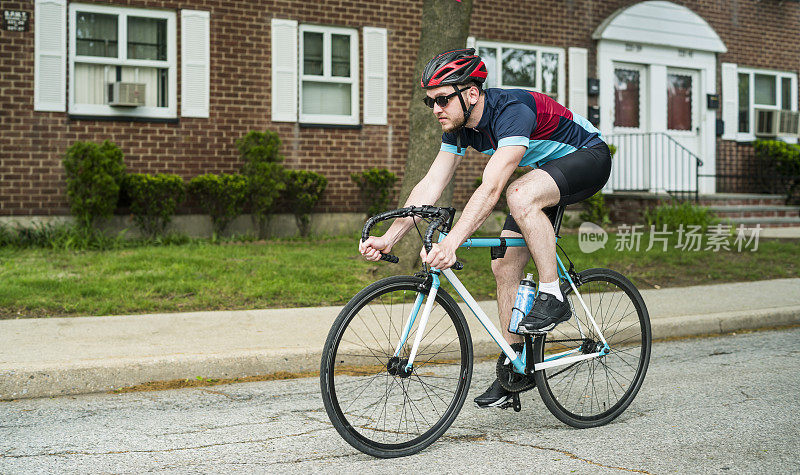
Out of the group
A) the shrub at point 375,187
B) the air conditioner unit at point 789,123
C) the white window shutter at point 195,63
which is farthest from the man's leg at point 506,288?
the air conditioner unit at point 789,123

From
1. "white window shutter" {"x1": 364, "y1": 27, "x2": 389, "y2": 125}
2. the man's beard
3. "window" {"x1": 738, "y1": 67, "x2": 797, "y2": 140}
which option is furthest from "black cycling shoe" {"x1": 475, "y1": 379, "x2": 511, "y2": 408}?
"window" {"x1": 738, "y1": 67, "x2": 797, "y2": 140}

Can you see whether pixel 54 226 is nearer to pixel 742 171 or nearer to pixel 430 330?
pixel 430 330

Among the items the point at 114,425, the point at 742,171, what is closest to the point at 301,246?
the point at 114,425

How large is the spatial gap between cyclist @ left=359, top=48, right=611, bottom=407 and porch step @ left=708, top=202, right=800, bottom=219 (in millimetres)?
11310

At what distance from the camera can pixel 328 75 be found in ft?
44.1

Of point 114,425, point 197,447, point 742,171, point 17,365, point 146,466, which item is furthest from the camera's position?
point 742,171

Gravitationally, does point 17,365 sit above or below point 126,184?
below

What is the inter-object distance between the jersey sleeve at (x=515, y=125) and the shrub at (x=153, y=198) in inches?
348

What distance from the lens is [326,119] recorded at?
13430 mm

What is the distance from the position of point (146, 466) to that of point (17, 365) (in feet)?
6.46

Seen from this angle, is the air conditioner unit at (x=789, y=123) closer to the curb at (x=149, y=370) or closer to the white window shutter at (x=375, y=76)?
the white window shutter at (x=375, y=76)

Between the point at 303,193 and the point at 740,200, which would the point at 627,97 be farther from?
the point at 303,193

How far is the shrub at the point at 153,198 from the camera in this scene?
1147 centimetres

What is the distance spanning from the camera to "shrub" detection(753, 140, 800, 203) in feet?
53.7
